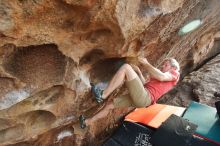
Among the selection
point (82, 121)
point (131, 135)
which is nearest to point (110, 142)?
point (131, 135)

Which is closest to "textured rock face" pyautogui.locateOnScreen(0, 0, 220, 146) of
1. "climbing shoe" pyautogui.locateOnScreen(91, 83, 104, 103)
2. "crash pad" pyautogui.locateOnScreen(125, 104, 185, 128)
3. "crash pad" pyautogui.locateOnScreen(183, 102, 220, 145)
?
"climbing shoe" pyautogui.locateOnScreen(91, 83, 104, 103)

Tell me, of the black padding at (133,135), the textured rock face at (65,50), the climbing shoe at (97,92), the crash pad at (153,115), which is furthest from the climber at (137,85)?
the crash pad at (153,115)

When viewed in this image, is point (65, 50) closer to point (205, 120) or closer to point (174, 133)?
point (174, 133)

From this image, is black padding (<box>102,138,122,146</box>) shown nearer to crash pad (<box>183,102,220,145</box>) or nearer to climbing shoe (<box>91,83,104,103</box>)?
crash pad (<box>183,102,220,145</box>)

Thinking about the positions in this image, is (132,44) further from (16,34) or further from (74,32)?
(16,34)

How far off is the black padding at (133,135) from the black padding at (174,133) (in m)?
0.15

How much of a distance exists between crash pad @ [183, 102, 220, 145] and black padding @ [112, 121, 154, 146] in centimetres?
88

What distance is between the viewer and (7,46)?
13.1ft

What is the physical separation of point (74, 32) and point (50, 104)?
3.70ft

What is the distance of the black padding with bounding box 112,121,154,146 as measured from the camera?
6.68 meters

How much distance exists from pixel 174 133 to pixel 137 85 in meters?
1.70

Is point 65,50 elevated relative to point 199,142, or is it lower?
elevated

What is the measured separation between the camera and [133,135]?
22.3ft

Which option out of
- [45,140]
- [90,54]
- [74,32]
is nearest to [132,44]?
[90,54]
